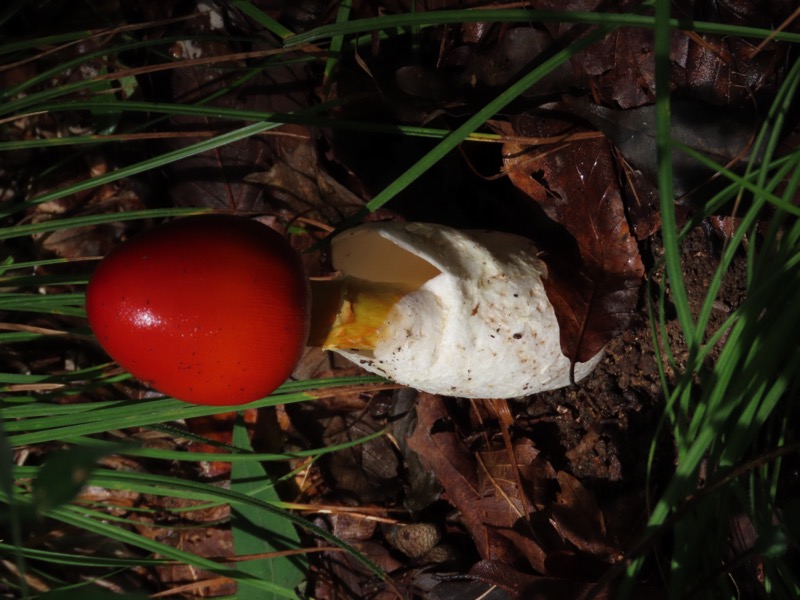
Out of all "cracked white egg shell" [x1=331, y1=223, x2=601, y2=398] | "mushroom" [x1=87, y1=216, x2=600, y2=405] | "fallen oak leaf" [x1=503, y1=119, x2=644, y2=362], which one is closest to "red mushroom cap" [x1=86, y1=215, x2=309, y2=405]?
"mushroom" [x1=87, y1=216, x2=600, y2=405]

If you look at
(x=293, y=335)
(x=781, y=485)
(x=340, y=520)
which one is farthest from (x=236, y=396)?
(x=781, y=485)

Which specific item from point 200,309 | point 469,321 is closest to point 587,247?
point 469,321

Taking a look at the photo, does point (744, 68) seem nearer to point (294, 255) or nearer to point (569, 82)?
point (569, 82)

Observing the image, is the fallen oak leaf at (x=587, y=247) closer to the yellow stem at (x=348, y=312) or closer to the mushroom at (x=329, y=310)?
the mushroom at (x=329, y=310)

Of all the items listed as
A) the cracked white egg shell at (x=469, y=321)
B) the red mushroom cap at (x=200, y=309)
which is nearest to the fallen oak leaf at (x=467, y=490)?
the cracked white egg shell at (x=469, y=321)

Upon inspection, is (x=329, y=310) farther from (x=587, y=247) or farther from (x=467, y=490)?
(x=467, y=490)

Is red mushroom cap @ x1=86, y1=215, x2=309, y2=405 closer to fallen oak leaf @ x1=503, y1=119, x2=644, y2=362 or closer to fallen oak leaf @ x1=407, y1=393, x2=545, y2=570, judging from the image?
fallen oak leaf @ x1=503, y1=119, x2=644, y2=362

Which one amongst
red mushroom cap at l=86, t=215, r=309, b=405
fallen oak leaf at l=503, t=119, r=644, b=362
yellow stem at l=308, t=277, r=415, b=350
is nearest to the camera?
red mushroom cap at l=86, t=215, r=309, b=405
